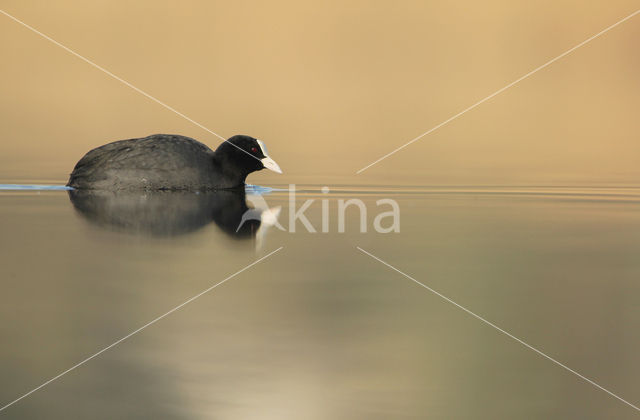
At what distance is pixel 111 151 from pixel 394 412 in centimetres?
801

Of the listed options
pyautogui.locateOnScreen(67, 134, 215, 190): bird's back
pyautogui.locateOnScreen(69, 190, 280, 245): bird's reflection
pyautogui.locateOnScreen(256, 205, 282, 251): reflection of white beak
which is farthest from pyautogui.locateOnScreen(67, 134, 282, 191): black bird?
pyautogui.locateOnScreen(256, 205, 282, 251): reflection of white beak

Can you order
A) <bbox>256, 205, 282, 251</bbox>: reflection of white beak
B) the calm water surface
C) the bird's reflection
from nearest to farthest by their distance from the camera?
the calm water surface → <bbox>256, 205, 282, 251</bbox>: reflection of white beak → the bird's reflection

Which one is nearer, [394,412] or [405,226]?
[394,412]

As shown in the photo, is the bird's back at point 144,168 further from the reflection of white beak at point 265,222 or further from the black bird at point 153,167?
the reflection of white beak at point 265,222

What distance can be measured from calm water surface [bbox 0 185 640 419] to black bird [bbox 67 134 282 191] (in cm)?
274

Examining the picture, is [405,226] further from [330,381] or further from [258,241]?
[330,381]

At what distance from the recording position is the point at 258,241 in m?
6.48

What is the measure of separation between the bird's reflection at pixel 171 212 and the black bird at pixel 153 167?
13cm

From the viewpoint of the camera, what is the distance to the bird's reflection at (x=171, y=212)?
7035 mm

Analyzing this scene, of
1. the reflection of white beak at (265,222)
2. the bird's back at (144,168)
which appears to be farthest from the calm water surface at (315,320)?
the bird's back at (144,168)

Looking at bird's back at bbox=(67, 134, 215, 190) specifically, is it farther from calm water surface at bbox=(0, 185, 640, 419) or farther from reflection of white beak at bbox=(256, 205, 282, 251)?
calm water surface at bbox=(0, 185, 640, 419)

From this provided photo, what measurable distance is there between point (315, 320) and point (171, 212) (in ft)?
14.3

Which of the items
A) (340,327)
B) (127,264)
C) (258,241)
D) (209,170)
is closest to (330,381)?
(340,327)

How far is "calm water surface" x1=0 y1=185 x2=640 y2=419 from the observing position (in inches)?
115
